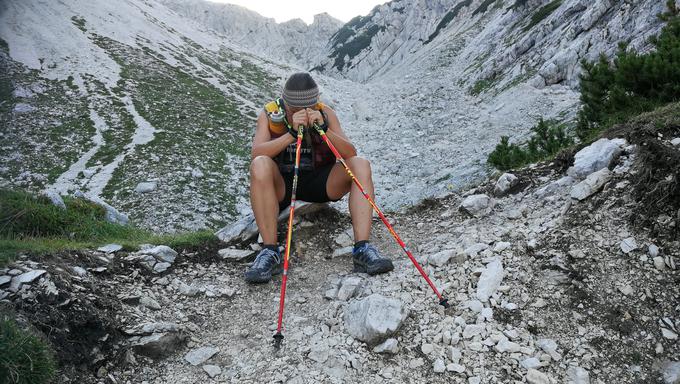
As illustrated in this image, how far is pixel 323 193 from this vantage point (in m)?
5.86

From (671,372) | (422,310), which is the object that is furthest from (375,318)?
(671,372)

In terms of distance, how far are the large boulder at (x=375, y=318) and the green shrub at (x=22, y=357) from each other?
96.4 inches

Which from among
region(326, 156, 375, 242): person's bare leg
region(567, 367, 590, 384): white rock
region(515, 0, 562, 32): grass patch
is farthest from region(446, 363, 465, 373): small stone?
region(515, 0, 562, 32): grass patch

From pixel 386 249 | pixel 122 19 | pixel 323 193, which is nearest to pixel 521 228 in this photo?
pixel 386 249

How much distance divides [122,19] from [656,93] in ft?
192

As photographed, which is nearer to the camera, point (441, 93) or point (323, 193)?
point (323, 193)

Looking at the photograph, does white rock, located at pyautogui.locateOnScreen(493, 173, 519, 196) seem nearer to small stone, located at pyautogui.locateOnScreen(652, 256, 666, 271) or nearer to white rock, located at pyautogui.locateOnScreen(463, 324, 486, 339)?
small stone, located at pyautogui.locateOnScreen(652, 256, 666, 271)

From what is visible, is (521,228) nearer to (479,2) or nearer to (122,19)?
(122,19)

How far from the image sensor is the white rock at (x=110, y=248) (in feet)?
16.5

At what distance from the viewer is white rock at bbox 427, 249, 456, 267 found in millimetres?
4777

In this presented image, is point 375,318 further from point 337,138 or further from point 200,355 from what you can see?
point 337,138

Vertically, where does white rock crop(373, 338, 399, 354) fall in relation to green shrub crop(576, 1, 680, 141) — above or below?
below

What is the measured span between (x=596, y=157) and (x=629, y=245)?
1.74 m

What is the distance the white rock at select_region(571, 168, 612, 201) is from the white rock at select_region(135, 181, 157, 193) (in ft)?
49.5
